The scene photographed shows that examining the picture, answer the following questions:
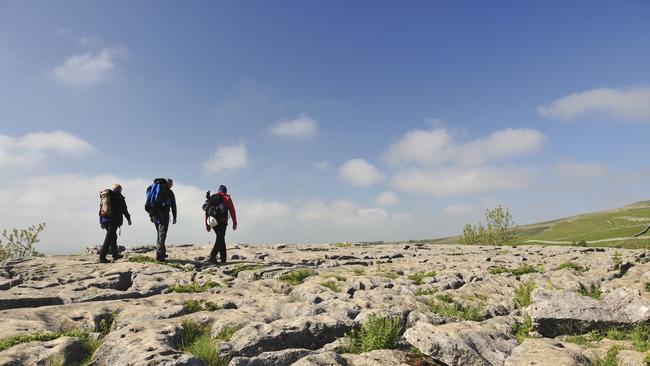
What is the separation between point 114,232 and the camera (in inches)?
922

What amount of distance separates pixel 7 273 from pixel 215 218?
11.5 meters

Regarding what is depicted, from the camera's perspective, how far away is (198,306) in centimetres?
1220

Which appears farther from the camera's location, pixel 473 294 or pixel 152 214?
pixel 152 214

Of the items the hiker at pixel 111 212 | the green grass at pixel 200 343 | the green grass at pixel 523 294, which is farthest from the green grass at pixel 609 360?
the hiker at pixel 111 212

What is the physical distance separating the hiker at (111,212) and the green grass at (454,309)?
1878 cm

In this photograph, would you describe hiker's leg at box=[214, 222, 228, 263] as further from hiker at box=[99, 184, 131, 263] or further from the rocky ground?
hiker at box=[99, 184, 131, 263]

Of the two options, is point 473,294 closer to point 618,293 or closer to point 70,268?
point 618,293

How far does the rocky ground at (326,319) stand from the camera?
8.47 m

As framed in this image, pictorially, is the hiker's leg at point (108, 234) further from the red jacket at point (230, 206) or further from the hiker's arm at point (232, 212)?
the hiker's arm at point (232, 212)

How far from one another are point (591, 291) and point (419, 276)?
713 centimetres

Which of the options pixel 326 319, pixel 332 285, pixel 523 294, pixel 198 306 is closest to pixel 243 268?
pixel 332 285

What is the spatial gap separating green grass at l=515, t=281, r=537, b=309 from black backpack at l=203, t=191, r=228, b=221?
16.3m

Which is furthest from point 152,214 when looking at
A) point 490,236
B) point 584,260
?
point 490,236

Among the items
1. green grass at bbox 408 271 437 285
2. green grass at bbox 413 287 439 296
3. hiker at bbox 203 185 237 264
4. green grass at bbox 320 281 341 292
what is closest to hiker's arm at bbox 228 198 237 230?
hiker at bbox 203 185 237 264
